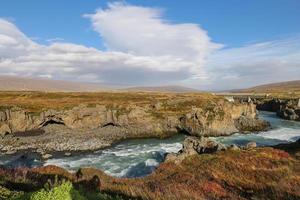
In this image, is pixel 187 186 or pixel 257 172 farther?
pixel 257 172

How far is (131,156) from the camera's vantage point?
48969 mm

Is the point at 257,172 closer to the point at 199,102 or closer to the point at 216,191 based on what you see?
the point at 216,191

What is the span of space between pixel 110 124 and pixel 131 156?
26737 mm

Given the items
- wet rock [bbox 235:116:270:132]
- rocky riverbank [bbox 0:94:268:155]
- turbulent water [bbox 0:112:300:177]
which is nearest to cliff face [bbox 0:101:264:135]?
rocky riverbank [bbox 0:94:268:155]

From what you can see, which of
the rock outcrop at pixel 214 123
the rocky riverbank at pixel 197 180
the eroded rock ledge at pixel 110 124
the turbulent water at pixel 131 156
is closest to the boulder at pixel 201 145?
the turbulent water at pixel 131 156

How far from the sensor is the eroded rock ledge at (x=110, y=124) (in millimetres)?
67188

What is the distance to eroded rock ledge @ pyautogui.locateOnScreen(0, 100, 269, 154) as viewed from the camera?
220ft

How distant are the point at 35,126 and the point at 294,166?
56070 millimetres

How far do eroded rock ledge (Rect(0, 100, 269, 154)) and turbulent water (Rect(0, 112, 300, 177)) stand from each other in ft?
15.0

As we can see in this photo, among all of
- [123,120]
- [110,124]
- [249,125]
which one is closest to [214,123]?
[249,125]

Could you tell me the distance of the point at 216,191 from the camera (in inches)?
663

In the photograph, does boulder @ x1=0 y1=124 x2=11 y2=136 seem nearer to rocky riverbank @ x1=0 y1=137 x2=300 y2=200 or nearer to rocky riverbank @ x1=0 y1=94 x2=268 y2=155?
rocky riverbank @ x1=0 y1=94 x2=268 y2=155

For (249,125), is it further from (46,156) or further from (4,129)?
(4,129)

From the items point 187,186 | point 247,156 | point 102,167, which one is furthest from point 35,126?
point 187,186
